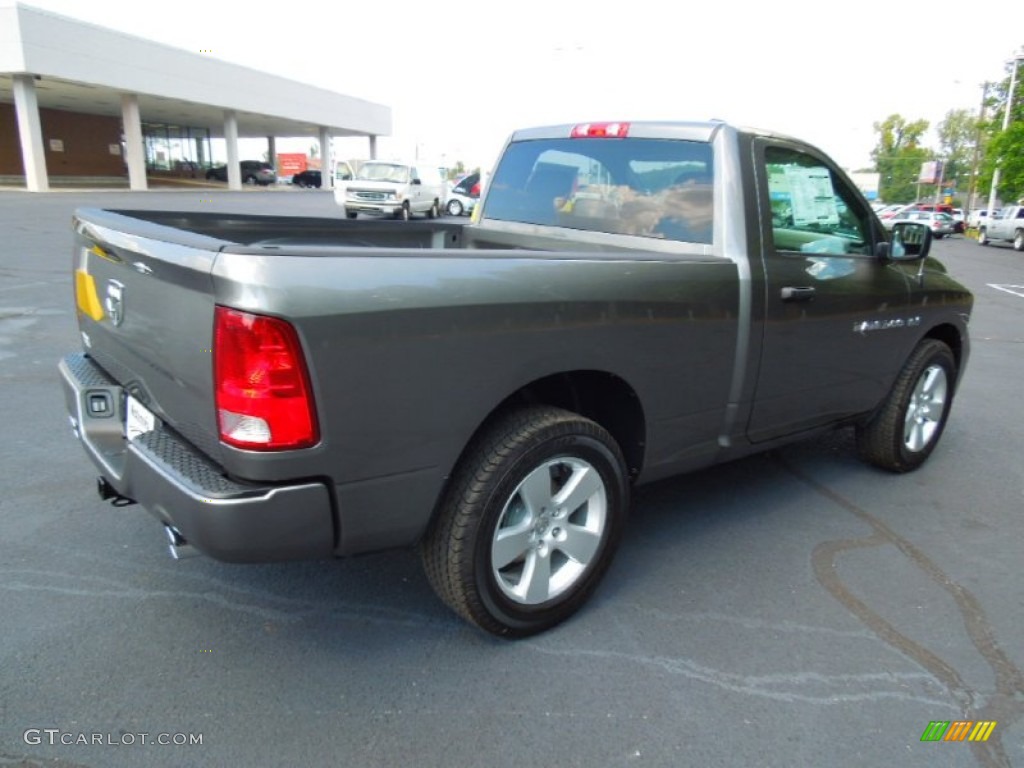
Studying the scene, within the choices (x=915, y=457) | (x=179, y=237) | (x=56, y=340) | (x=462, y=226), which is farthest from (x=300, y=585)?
(x=56, y=340)

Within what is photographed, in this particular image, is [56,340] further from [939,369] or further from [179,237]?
[939,369]

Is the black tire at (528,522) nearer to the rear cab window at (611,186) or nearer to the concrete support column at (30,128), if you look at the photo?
the rear cab window at (611,186)

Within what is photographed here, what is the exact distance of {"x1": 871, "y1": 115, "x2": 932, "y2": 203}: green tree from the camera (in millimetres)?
94875

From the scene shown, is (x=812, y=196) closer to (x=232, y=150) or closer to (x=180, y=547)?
(x=180, y=547)

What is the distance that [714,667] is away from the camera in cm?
271

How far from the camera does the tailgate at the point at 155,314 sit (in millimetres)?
2172

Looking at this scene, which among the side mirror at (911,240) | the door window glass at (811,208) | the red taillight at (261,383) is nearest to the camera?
the red taillight at (261,383)

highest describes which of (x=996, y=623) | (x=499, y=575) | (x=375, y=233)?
(x=375, y=233)

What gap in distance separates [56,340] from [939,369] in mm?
7232

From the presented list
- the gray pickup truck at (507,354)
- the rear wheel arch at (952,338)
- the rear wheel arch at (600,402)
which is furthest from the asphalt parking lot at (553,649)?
the rear wheel arch at (952,338)

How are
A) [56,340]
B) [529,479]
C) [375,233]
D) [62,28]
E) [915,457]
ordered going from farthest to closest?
[62,28]
[56,340]
[915,457]
[375,233]
[529,479]

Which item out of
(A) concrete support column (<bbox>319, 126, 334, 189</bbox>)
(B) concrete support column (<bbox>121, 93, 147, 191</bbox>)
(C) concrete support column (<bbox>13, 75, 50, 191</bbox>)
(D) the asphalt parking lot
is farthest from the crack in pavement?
(A) concrete support column (<bbox>319, 126, 334, 189</bbox>)

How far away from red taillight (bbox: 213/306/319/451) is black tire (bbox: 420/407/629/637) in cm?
64

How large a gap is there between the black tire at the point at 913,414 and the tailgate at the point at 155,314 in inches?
147
